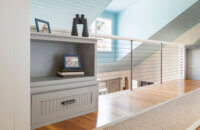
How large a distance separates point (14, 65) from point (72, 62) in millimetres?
866

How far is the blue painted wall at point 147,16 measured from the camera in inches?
142

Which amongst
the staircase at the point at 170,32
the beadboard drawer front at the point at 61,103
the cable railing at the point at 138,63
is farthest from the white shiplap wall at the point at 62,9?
the beadboard drawer front at the point at 61,103

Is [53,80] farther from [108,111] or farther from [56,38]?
[108,111]

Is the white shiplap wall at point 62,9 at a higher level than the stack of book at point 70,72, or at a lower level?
higher

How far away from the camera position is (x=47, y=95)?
4.45 feet

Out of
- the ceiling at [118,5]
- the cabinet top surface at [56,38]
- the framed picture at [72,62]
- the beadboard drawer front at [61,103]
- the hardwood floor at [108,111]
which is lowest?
the hardwood floor at [108,111]

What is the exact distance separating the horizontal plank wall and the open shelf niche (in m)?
0.49

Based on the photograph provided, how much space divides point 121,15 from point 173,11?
178cm

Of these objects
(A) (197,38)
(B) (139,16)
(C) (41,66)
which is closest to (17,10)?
(C) (41,66)

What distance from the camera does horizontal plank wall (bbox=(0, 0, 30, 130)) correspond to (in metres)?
0.85

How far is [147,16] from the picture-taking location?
4.21 m

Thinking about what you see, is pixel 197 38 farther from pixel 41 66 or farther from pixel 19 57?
pixel 19 57

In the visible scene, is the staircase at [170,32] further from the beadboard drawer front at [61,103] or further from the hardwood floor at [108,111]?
the beadboard drawer front at [61,103]

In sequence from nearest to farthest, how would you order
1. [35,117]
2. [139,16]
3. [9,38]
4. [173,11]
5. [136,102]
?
[9,38]
[35,117]
[136,102]
[173,11]
[139,16]
